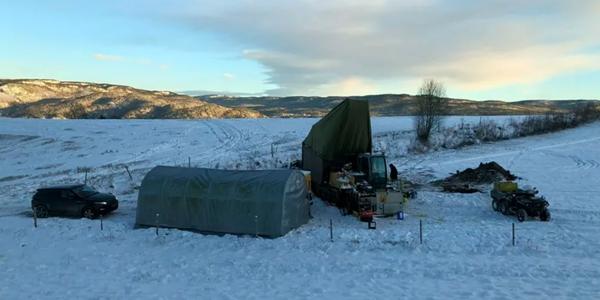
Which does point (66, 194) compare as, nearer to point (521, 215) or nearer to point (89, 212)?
point (89, 212)

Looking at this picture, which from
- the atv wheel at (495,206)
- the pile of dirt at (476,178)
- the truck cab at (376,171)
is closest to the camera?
the atv wheel at (495,206)

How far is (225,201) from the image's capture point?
69.5 feet

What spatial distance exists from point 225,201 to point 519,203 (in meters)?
12.1

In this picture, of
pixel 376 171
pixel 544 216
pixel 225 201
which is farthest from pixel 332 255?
pixel 544 216

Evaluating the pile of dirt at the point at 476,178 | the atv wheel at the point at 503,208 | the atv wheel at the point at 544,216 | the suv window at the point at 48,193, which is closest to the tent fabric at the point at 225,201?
the suv window at the point at 48,193

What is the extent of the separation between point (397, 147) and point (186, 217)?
29.6 meters

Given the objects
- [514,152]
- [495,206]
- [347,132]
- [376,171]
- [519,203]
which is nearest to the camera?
[519,203]

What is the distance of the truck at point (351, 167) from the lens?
2250 centimetres

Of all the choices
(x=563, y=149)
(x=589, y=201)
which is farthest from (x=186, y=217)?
(x=563, y=149)

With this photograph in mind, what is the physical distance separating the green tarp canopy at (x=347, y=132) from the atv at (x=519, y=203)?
660 cm

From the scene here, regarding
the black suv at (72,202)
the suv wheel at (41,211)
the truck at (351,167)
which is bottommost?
the suv wheel at (41,211)

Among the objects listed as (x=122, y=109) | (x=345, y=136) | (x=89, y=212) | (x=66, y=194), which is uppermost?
(x=345, y=136)

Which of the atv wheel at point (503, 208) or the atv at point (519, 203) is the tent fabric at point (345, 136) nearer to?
the atv at point (519, 203)

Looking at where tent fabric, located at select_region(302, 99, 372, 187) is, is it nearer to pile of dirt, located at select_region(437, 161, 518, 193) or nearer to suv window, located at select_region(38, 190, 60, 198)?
pile of dirt, located at select_region(437, 161, 518, 193)
